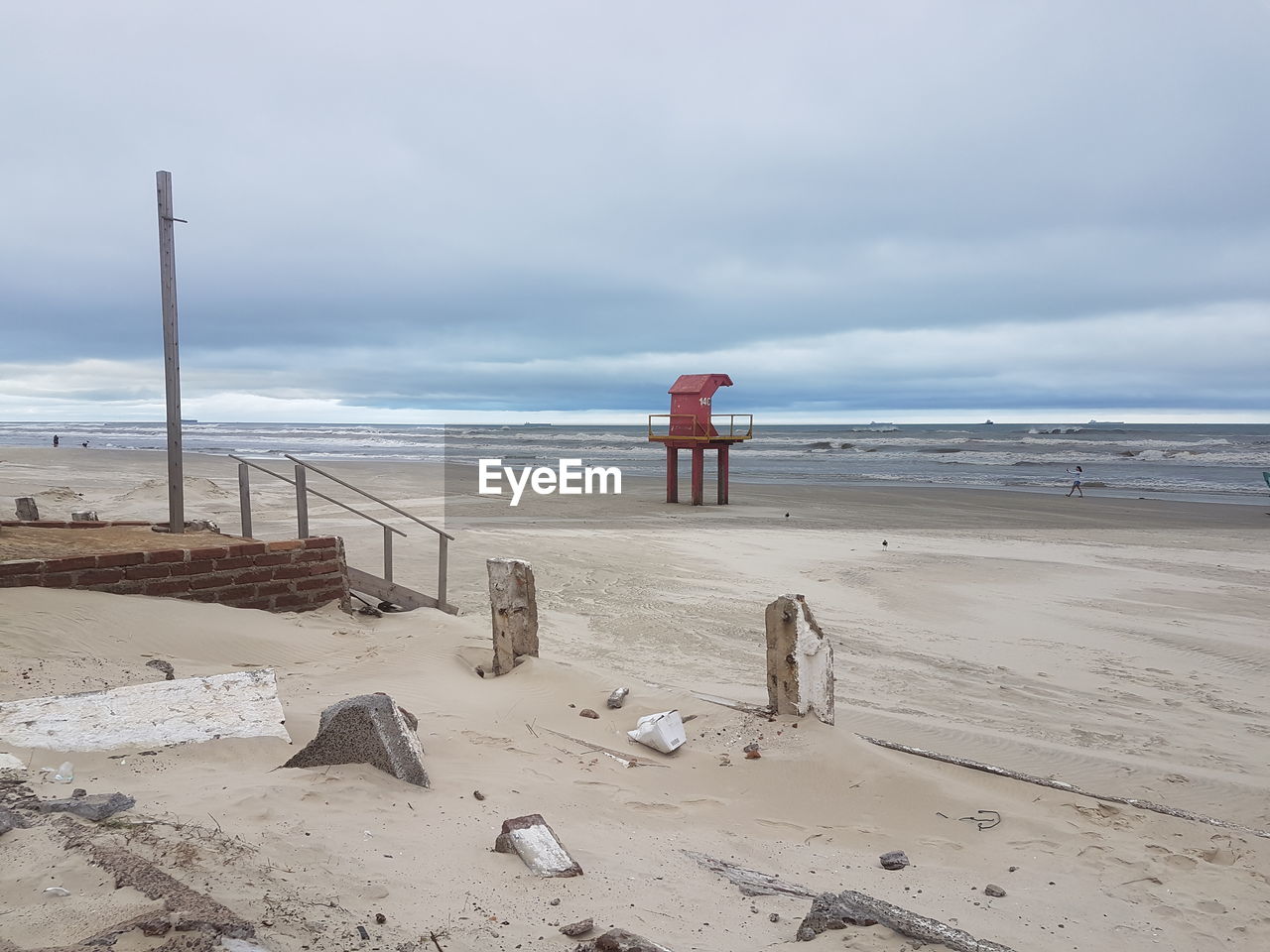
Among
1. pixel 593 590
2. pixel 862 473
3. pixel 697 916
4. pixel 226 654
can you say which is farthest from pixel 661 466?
pixel 697 916

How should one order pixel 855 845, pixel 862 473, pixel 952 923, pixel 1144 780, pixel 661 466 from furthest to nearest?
pixel 661 466 → pixel 862 473 → pixel 1144 780 → pixel 855 845 → pixel 952 923

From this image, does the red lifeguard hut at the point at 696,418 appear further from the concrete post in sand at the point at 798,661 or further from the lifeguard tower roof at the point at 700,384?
the concrete post in sand at the point at 798,661

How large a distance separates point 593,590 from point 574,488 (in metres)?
18.4

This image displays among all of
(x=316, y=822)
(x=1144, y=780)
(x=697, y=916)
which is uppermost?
(x=316, y=822)

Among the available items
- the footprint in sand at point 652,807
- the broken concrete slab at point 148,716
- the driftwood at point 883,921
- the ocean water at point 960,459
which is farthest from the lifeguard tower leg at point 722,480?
the driftwood at point 883,921

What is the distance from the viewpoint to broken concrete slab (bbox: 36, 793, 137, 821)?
3.00 metres

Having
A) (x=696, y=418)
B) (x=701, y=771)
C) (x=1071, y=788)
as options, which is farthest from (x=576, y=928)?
(x=696, y=418)

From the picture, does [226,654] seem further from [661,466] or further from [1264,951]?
[661,466]

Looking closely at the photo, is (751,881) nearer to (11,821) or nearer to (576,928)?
(576,928)

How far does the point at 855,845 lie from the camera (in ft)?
13.8

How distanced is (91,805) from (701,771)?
10.3 feet

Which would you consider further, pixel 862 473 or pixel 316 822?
pixel 862 473

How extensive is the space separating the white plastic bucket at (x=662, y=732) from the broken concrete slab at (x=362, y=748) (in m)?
1.62

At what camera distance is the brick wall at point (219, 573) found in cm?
639
